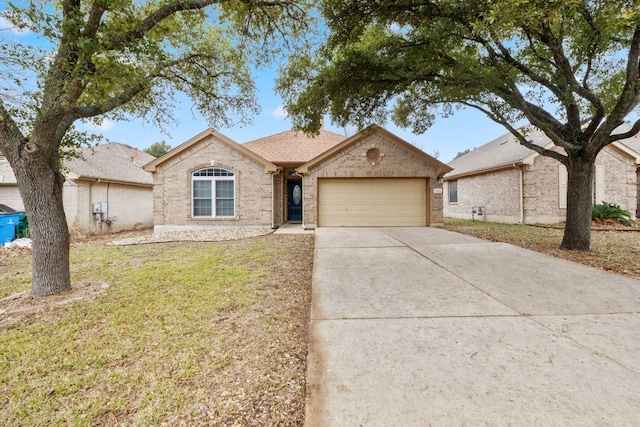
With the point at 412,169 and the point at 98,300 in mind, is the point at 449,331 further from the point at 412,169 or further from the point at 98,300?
the point at 412,169

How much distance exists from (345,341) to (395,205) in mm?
10197

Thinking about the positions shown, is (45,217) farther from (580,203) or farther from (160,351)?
(580,203)

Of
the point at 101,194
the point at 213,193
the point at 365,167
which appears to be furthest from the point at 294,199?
the point at 101,194

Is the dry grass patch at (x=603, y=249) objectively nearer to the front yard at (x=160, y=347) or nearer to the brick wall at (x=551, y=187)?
the front yard at (x=160, y=347)

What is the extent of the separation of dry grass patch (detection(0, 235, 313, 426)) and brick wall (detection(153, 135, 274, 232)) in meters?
6.99

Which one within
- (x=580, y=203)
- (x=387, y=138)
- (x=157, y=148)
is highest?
(x=157, y=148)

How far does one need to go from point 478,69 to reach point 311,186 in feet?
23.4

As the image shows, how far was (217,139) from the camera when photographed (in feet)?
39.8

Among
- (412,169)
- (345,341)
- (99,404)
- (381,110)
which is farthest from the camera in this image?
(412,169)

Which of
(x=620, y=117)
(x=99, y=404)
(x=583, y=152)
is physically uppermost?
(x=620, y=117)

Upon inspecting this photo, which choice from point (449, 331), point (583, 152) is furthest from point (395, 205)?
point (449, 331)

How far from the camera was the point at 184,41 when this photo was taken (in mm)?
6820

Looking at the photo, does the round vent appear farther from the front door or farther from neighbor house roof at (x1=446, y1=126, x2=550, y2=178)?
neighbor house roof at (x1=446, y1=126, x2=550, y2=178)

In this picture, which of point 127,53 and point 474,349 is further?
point 127,53
